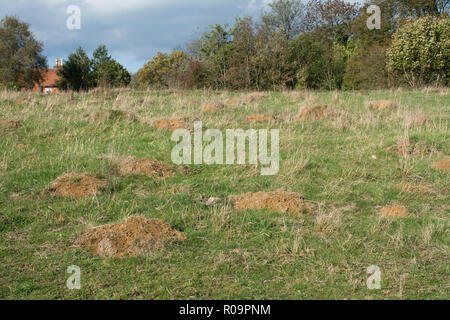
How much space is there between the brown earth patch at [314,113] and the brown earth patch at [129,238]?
739cm

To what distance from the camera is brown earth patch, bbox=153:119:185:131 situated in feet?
36.4

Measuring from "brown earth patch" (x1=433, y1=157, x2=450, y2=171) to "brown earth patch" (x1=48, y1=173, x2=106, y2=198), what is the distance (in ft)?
21.2

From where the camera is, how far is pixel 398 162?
29.3 feet

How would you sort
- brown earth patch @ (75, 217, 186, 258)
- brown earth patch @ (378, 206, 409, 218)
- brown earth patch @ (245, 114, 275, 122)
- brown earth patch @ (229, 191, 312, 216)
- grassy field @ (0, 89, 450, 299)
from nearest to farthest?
grassy field @ (0, 89, 450, 299) < brown earth patch @ (75, 217, 186, 258) < brown earth patch @ (378, 206, 409, 218) < brown earth patch @ (229, 191, 312, 216) < brown earth patch @ (245, 114, 275, 122)

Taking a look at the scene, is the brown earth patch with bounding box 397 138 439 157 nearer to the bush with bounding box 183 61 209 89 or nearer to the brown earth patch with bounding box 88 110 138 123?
the brown earth patch with bounding box 88 110 138 123

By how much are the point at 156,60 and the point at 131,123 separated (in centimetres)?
5093

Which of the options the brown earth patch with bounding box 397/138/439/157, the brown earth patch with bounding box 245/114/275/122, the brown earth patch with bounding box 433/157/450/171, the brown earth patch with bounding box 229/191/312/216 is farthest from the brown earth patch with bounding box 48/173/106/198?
the brown earth patch with bounding box 433/157/450/171

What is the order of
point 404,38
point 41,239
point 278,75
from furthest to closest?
point 278,75
point 404,38
point 41,239

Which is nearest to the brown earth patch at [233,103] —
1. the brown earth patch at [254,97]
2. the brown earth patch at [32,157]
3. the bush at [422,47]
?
the brown earth patch at [254,97]

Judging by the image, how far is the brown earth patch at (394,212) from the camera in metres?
6.30

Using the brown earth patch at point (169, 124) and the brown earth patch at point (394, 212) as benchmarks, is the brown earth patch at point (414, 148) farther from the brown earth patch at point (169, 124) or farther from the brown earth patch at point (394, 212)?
the brown earth patch at point (169, 124)

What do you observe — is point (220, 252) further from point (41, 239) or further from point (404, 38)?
point (404, 38)
